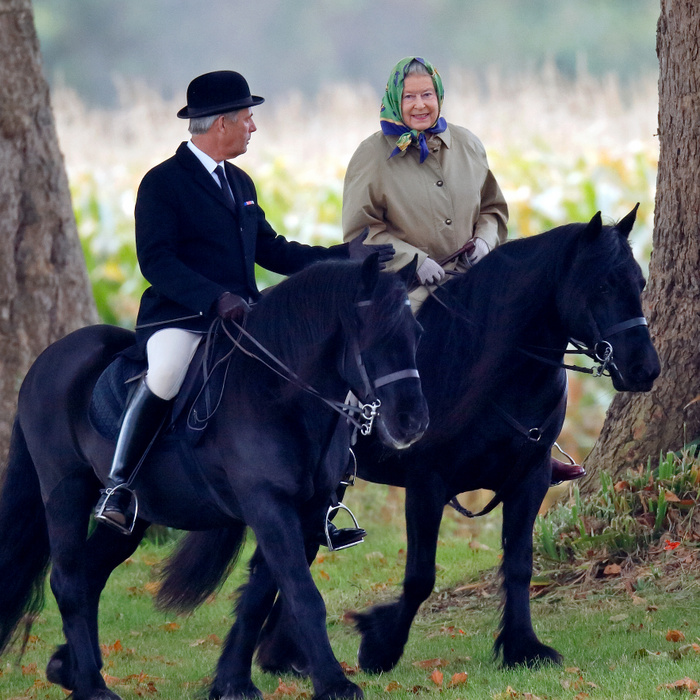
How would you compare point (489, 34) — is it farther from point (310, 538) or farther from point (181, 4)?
point (310, 538)

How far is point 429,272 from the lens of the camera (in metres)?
5.67

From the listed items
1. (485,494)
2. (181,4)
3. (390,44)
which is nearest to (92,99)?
(181,4)

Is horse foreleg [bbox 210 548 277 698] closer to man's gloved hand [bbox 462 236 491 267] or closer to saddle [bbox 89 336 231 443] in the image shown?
saddle [bbox 89 336 231 443]

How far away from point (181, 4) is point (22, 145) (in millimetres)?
21780

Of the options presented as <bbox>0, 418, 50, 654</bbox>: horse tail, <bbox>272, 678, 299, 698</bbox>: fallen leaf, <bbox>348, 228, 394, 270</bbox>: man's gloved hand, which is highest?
<bbox>348, 228, 394, 270</bbox>: man's gloved hand

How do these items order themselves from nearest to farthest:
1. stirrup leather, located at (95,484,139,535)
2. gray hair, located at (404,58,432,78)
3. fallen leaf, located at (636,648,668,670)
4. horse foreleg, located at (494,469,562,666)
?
stirrup leather, located at (95,484,139,535) → fallen leaf, located at (636,648,668,670) → horse foreleg, located at (494,469,562,666) → gray hair, located at (404,58,432,78)

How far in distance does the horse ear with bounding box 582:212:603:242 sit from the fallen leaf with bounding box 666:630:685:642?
199 centimetres

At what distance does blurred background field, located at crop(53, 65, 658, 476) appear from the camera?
40.8 feet

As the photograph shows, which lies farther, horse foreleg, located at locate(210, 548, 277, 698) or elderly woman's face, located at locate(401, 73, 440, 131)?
elderly woman's face, located at locate(401, 73, 440, 131)

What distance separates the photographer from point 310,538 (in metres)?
5.18

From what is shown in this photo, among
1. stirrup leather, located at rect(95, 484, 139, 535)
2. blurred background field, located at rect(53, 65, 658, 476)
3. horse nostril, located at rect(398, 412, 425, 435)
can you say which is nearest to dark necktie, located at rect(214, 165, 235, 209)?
stirrup leather, located at rect(95, 484, 139, 535)

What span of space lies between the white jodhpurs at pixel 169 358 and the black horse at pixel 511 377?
1146mm

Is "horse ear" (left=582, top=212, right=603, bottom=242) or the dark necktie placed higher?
the dark necktie

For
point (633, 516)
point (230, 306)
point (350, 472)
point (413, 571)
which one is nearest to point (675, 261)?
point (633, 516)
